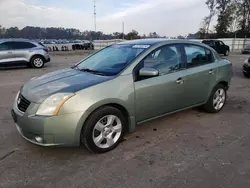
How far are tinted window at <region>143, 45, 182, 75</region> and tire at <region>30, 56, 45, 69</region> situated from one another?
1042 cm

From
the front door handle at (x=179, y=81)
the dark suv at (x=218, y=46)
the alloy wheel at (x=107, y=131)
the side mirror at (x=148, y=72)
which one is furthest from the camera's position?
the dark suv at (x=218, y=46)

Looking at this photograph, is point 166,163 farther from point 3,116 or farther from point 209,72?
point 3,116

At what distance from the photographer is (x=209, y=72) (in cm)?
448

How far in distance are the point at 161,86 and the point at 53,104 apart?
1.71 metres

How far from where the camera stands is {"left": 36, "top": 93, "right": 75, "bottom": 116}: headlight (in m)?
2.85

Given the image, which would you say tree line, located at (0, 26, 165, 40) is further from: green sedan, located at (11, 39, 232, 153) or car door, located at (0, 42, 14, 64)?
green sedan, located at (11, 39, 232, 153)

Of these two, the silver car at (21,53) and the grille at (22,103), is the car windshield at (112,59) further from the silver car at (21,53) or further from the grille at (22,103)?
the silver car at (21,53)

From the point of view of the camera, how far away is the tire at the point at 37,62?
1258 cm

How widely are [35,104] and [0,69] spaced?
11.2 m

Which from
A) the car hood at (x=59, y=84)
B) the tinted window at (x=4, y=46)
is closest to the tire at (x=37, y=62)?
the tinted window at (x=4, y=46)

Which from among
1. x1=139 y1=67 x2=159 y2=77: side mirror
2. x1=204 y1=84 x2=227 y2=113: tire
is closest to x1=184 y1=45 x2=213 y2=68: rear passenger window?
x1=204 y1=84 x2=227 y2=113: tire

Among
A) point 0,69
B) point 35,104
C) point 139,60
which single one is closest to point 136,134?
point 139,60

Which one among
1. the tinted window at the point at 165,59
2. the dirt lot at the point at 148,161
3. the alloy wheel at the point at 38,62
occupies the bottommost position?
the dirt lot at the point at 148,161

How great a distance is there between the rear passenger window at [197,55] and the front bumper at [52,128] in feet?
7.75
